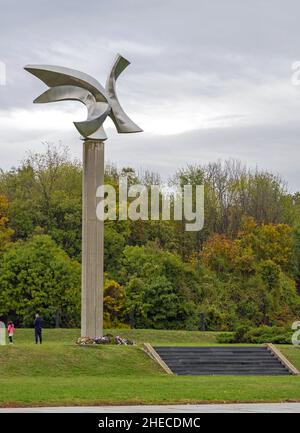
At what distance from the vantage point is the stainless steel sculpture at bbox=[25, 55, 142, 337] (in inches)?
1473

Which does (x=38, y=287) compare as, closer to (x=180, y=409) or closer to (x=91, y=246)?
(x=91, y=246)

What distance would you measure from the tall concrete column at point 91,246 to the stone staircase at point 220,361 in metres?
2.74

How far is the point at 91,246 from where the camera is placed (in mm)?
37750

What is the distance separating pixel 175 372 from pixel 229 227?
37041mm

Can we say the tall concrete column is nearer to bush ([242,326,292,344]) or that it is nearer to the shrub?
the shrub

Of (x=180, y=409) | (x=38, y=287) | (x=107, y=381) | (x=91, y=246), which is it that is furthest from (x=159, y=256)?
(x=180, y=409)

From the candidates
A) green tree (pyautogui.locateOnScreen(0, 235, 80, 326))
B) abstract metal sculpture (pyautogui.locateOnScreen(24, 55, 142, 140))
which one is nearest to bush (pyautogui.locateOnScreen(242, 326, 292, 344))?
green tree (pyautogui.locateOnScreen(0, 235, 80, 326))

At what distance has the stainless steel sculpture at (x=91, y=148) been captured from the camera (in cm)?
3741

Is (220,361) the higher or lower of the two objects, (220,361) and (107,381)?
the lower

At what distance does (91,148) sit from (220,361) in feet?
31.0

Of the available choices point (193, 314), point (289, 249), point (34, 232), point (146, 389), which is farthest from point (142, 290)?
point (146, 389)

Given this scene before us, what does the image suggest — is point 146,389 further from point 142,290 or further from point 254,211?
point 254,211

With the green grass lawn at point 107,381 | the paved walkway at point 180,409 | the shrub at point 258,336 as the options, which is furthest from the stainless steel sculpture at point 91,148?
the paved walkway at point 180,409

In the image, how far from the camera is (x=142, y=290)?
53.8 meters
